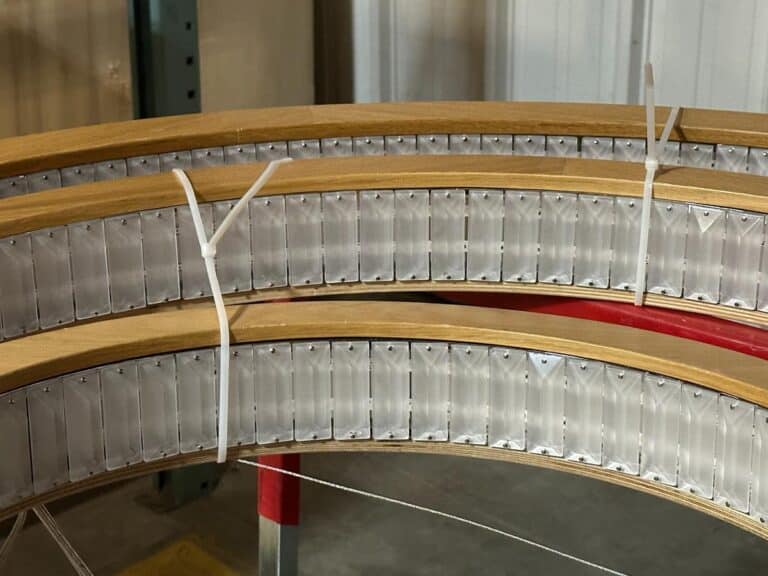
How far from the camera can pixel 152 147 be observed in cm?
185

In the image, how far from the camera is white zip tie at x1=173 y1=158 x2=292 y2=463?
152 cm

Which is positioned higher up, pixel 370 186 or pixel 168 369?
pixel 370 186

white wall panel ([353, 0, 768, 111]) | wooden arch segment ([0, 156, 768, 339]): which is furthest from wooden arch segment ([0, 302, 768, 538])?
white wall panel ([353, 0, 768, 111])

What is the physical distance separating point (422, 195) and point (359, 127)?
0.77 ft

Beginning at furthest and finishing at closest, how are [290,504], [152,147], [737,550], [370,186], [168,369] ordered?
[737,550] → [290,504] → [152,147] → [370,186] → [168,369]

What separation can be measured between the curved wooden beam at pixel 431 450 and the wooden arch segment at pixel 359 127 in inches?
20.8

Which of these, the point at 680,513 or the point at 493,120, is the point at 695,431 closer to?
the point at 493,120

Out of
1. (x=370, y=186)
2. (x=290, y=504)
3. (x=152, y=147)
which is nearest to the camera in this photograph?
(x=370, y=186)

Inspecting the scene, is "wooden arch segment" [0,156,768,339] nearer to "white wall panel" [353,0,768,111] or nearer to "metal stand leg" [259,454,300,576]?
"metal stand leg" [259,454,300,576]

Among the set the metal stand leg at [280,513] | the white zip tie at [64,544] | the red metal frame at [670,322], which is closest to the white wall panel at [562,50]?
the red metal frame at [670,322]

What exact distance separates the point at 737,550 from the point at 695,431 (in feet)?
5.09

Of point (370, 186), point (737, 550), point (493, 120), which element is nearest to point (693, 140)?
point (493, 120)

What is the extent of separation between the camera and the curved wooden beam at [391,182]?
1616 mm

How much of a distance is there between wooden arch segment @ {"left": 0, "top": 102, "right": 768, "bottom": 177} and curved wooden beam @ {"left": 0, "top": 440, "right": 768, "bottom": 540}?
0.53 m
